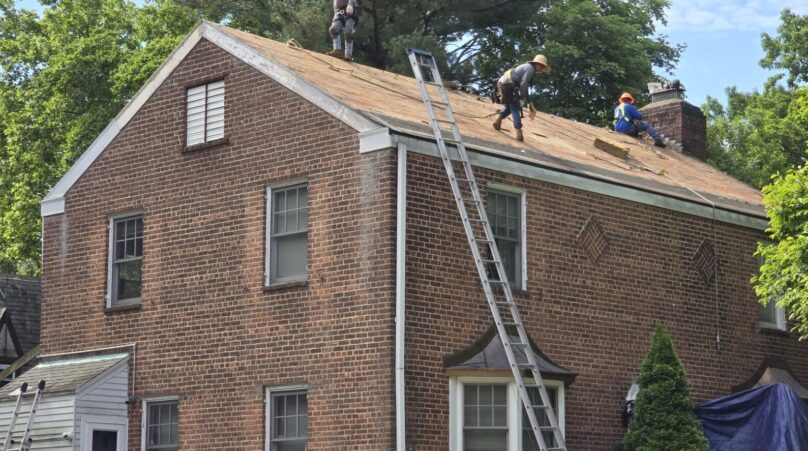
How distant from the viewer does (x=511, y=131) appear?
23.3 metres

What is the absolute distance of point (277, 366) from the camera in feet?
66.2

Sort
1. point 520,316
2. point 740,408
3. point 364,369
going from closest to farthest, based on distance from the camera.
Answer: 1. point 364,369
2. point 520,316
3. point 740,408

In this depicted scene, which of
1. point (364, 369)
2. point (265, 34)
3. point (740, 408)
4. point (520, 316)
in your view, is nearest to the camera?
point (364, 369)

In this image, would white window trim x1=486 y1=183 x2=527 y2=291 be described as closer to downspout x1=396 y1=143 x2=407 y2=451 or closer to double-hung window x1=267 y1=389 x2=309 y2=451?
downspout x1=396 y1=143 x2=407 y2=451

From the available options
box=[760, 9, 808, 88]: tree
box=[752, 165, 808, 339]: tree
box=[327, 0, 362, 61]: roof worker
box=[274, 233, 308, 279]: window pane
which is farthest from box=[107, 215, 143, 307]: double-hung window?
box=[760, 9, 808, 88]: tree

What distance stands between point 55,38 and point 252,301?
81.6 ft

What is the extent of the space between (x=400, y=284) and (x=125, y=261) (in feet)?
19.7

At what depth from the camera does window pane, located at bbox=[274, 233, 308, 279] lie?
20.4m

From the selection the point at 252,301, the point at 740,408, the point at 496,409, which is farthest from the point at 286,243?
the point at 740,408

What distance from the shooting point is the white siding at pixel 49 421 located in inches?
852

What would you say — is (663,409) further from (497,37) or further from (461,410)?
(497,37)

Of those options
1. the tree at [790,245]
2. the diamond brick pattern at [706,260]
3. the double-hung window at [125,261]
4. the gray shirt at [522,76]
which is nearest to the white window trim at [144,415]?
the double-hung window at [125,261]

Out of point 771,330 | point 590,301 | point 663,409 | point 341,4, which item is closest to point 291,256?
point 590,301

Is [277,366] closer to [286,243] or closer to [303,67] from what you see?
[286,243]
